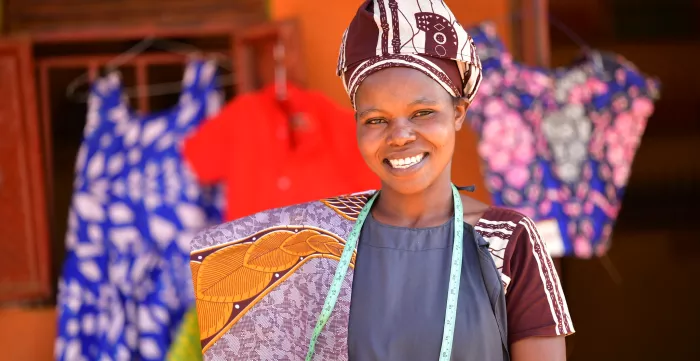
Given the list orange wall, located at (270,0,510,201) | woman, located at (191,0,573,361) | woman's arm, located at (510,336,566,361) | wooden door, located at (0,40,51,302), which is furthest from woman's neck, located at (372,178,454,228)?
wooden door, located at (0,40,51,302)

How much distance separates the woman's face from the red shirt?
1.68m

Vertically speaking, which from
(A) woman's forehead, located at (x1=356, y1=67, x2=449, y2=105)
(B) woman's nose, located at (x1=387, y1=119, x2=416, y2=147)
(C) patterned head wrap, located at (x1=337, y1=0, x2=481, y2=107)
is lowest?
(B) woman's nose, located at (x1=387, y1=119, x2=416, y2=147)

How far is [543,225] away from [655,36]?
1.28 m

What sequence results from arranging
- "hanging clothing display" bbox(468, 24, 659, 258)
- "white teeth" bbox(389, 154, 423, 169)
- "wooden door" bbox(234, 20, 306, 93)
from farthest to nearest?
"wooden door" bbox(234, 20, 306, 93)
"hanging clothing display" bbox(468, 24, 659, 258)
"white teeth" bbox(389, 154, 423, 169)

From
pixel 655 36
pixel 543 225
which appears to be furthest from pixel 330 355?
pixel 655 36

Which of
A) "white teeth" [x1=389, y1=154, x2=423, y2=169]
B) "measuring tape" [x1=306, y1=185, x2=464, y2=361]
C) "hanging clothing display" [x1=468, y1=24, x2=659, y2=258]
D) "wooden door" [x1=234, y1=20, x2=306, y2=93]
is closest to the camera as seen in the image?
"measuring tape" [x1=306, y1=185, x2=464, y2=361]

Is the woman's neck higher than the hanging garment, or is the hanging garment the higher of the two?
the woman's neck

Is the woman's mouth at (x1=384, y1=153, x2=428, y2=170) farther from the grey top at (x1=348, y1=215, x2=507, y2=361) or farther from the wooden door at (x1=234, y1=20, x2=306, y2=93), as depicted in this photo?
the wooden door at (x1=234, y1=20, x2=306, y2=93)

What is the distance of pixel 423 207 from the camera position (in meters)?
1.93

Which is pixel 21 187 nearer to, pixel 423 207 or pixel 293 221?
pixel 293 221

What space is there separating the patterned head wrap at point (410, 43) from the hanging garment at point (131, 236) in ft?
6.52

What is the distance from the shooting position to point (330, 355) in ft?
5.90

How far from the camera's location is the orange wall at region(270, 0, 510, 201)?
375 centimetres

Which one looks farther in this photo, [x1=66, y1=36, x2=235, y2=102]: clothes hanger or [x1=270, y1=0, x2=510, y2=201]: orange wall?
[x1=66, y1=36, x2=235, y2=102]: clothes hanger
